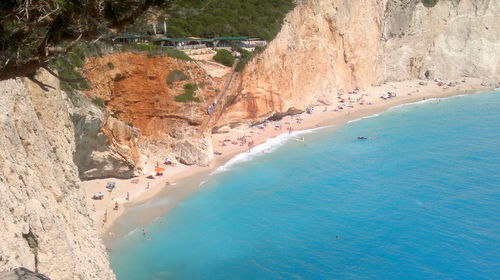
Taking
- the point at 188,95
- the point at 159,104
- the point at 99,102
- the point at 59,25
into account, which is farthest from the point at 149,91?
the point at 59,25

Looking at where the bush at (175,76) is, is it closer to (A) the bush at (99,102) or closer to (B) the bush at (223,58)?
(B) the bush at (223,58)

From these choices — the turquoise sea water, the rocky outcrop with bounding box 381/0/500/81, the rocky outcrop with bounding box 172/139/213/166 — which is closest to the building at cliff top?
the rocky outcrop with bounding box 172/139/213/166

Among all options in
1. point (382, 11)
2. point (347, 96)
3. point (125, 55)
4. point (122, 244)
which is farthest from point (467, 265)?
point (382, 11)

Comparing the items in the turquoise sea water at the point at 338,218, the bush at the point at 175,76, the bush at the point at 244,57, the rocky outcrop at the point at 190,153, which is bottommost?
the turquoise sea water at the point at 338,218

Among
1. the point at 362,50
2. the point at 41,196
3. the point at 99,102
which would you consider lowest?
the point at 41,196

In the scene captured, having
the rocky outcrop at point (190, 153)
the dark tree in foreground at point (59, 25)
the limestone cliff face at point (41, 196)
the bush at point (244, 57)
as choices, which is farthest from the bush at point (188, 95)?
the dark tree in foreground at point (59, 25)

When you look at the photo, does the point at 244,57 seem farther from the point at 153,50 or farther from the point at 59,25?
the point at 59,25
